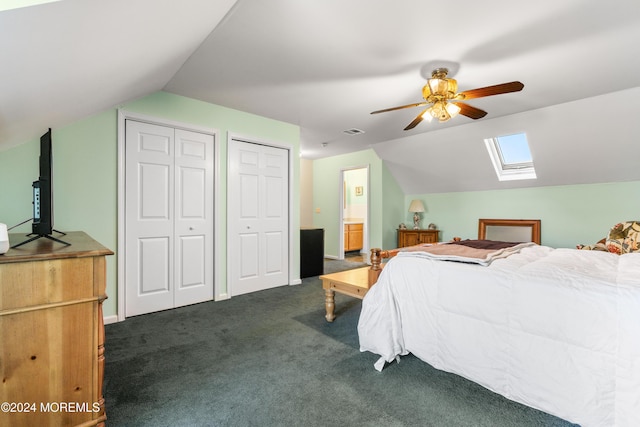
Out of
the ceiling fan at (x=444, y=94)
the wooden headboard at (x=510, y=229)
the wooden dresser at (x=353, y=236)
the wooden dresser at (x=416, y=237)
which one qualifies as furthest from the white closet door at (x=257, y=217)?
the wooden headboard at (x=510, y=229)

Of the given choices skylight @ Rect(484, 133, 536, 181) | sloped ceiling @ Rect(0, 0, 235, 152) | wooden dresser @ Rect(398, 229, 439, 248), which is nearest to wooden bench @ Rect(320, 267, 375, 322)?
sloped ceiling @ Rect(0, 0, 235, 152)

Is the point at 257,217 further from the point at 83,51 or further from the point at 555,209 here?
the point at 555,209

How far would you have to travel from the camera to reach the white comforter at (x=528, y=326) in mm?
1370

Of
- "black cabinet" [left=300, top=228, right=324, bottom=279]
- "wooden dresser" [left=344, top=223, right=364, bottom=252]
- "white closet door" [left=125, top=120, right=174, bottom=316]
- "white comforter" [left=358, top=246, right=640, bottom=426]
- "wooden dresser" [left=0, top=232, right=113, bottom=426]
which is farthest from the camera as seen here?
"wooden dresser" [left=344, top=223, right=364, bottom=252]

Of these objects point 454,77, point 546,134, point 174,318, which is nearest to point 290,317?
point 174,318

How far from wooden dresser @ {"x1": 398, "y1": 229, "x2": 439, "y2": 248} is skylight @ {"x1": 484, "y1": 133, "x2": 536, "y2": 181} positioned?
1.50 m

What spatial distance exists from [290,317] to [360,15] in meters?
2.65

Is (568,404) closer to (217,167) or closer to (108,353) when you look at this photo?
(108,353)

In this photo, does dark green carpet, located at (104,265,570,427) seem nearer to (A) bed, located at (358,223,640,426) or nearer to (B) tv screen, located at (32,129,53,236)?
(A) bed, located at (358,223,640,426)

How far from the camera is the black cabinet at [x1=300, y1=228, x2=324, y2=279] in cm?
475

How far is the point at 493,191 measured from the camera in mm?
5129

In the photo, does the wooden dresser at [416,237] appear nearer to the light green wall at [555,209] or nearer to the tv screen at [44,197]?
the light green wall at [555,209]

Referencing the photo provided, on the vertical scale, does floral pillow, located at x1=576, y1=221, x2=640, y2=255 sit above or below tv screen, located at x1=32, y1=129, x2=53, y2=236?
below

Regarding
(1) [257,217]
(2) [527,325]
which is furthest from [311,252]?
(2) [527,325]
